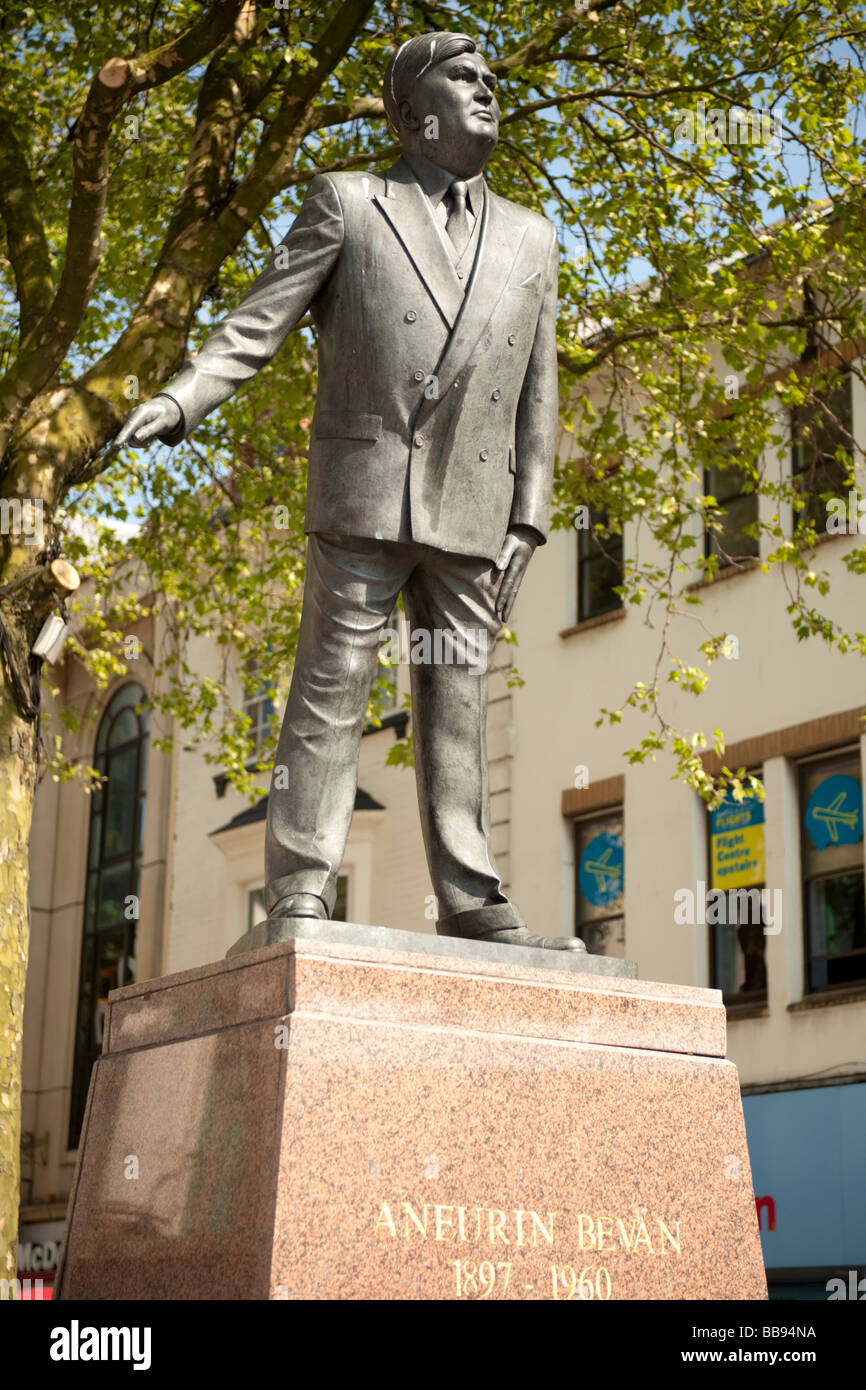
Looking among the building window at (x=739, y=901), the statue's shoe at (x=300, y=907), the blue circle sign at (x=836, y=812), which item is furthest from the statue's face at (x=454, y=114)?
the building window at (x=739, y=901)

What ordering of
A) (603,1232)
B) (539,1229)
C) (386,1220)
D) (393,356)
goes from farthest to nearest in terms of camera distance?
(393,356) → (603,1232) → (539,1229) → (386,1220)

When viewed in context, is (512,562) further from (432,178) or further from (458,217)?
(432,178)

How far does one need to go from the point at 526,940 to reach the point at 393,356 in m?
1.82

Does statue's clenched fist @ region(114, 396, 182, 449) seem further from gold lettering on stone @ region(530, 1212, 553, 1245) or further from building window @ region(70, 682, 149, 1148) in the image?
building window @ region(70, 682, 149, 1148)

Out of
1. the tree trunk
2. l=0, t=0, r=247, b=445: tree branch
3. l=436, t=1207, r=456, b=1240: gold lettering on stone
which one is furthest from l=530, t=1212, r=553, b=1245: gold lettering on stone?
l=0, t=0, r=247, b=445: tree branch

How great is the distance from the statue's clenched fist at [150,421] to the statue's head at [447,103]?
129 centimetres

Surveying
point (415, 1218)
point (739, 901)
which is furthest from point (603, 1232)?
point (739, 901)

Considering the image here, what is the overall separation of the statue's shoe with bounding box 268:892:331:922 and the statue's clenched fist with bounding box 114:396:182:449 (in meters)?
1.36

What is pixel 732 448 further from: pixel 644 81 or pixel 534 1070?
pixel 534 1070

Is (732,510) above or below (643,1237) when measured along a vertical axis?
above

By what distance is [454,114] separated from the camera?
6.11 meters

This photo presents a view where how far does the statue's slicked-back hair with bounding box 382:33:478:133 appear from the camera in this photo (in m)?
6.15
